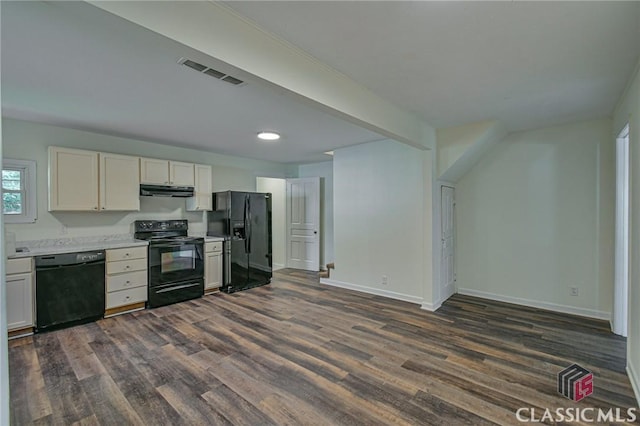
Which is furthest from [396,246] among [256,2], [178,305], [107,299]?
[107,299]

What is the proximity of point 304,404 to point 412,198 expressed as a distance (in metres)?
3.13

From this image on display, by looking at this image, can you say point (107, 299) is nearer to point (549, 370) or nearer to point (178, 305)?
point (178, 305)

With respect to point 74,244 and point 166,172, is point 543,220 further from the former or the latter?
point 74,244

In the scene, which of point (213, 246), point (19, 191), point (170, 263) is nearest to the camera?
point (19, 191)

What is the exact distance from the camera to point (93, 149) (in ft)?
13.9

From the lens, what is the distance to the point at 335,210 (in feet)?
17.5

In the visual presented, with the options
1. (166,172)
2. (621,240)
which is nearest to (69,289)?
(166,172)

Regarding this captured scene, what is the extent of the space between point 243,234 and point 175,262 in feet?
4.02

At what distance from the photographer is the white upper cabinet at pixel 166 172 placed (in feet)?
14.8

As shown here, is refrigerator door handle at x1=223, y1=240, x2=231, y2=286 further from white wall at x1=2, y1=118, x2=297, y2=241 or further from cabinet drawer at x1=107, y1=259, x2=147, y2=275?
cabinet drawer at x1=107, y1=259, x2=147, y2=275

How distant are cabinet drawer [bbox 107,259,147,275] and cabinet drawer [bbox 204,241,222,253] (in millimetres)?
947

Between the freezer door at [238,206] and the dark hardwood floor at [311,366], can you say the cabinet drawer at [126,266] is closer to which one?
the dark hardwood floor at [311,366]

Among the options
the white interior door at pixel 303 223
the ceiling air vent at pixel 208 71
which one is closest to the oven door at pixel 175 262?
the white interior door at pixel 303 223

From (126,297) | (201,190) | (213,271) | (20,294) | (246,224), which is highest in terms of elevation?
(201,190)
